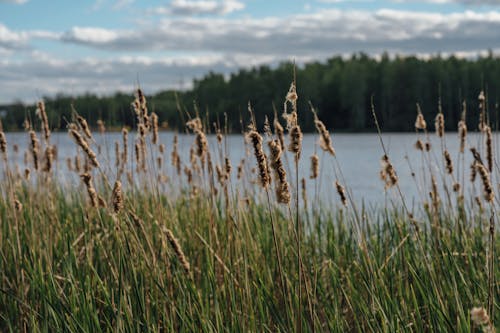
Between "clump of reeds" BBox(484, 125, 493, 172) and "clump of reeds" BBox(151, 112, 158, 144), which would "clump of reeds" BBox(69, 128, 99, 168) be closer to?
"clump of reeds" BBox(151, 112, 158, 144)

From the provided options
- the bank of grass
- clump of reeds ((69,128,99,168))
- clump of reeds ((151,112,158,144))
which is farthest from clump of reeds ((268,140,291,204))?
clump of reeds ((151,112,158,144))

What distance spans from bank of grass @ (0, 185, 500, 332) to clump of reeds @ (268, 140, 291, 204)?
1.89ft

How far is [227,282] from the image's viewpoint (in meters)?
3.37

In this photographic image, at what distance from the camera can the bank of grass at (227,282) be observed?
300 cm

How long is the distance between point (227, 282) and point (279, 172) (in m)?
1.62

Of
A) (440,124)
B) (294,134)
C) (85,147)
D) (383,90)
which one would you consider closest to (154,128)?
(85,147)

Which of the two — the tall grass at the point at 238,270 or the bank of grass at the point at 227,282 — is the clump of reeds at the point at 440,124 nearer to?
the tall grass at the point at 238,270

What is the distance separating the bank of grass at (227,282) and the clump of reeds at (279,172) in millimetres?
577

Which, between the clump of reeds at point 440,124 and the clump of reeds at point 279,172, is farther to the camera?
the clump of reeds at point 440,124

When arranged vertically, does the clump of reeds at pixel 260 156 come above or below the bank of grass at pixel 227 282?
above

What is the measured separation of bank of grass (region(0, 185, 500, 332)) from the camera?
9.83 feet

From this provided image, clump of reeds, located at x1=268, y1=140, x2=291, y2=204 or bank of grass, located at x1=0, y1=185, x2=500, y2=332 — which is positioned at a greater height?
clump of reeds, located at x1=268, y1=140, x2=291, y2=204

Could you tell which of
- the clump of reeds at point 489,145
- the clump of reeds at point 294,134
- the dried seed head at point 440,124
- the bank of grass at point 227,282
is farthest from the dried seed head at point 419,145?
the clump of reeds at point 294,134

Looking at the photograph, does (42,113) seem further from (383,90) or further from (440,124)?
(383,90)
